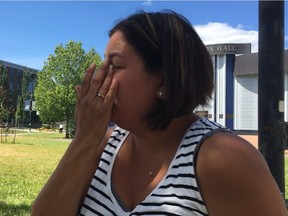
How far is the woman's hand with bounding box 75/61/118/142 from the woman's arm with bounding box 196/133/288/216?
1.14ft

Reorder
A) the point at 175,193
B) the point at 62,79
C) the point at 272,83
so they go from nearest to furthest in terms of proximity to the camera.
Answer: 1. the point at 175,193
2. the point at 272,83
3. the point at 62,79

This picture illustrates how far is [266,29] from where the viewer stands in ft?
12.0

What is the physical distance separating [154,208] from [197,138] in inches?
9.9

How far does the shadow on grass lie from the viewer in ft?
18.2

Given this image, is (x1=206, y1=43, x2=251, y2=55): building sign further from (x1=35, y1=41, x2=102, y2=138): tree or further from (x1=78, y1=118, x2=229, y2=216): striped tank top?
(x1=78, y1=118, x2=229, y2=216): striped tank top

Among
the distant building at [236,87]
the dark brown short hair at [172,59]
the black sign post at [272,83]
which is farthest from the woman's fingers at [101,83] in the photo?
the distant building at [236,87]

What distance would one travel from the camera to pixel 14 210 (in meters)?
5.80

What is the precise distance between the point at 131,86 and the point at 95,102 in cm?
13

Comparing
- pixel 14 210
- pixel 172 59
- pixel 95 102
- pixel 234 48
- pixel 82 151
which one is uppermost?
pixel 234 48

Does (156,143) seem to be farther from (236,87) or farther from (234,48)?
(234,48)

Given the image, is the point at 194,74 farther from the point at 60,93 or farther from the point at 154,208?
the point at 60,93

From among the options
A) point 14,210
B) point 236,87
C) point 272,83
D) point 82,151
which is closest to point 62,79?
point 236,87

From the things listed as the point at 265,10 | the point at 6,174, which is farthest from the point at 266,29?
the point at 6,174

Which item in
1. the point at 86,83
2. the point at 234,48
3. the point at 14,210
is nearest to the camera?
the point at 86,83
